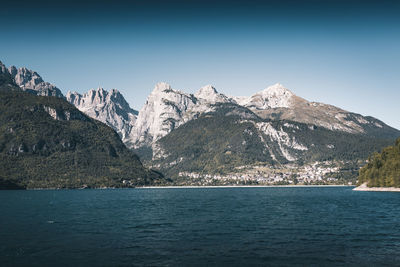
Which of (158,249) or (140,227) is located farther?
(140,227)

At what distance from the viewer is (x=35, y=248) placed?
59.4m

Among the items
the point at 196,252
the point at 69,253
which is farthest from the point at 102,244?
the point at 196,252

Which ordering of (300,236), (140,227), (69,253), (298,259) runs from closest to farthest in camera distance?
(298,259), (69,253), (300,236), (140,227)

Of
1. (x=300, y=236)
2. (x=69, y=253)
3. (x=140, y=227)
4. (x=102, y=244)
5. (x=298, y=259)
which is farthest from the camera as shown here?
(x=140, y=227)

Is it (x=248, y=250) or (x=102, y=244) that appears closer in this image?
(x=248, y=250)

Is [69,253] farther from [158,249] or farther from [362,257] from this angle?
[362,257]

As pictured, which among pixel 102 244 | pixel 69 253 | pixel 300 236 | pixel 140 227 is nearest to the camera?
pixel 69 253

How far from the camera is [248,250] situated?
57.2m

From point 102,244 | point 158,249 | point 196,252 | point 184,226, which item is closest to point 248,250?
point 196,252

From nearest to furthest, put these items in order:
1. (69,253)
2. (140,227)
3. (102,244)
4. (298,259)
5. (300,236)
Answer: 1. (298,259)
2. (69,253)
3. (102,244)
4. (300,236)
5. (140,227)

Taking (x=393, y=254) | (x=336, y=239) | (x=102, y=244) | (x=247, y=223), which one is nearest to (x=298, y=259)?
(x=393, y=254)

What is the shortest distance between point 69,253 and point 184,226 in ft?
113

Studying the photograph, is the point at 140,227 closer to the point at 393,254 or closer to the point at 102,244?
the point at 102,244

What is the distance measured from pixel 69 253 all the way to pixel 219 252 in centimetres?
2306
